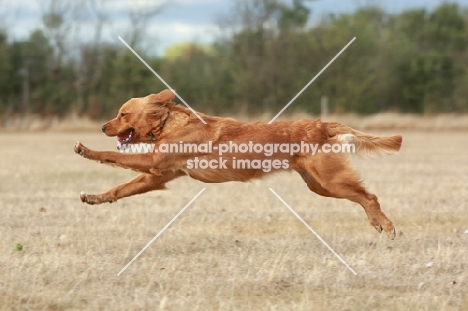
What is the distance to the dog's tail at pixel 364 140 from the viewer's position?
22.1ft

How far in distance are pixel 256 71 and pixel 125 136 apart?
29.3m

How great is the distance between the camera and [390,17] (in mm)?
43031

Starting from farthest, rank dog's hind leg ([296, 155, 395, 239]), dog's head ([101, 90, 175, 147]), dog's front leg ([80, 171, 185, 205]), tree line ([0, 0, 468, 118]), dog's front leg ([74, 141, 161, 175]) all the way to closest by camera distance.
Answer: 1. tree line ([0, 0, 468, 118])
2. dog's front leg ([80, 171, 185, 205])
3. dog's hind leg ([296, 155, 395, 239])
4. dog's head ([101, 90, 175, 147])
5. dog's front leg ([74, 141, 161, 175])

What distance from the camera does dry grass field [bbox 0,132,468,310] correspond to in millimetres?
4863

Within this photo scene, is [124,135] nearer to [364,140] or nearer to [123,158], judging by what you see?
[123,158]

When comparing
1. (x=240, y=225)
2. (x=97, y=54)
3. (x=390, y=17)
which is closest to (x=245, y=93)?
(x=97, y=54)

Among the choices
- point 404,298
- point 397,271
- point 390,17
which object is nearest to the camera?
point 404,298

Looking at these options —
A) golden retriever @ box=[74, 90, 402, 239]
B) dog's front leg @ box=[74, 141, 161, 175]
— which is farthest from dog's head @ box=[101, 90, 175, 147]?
dog's front leg @ box=[74, 141, 161, 175]

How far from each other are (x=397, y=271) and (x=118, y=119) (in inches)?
101

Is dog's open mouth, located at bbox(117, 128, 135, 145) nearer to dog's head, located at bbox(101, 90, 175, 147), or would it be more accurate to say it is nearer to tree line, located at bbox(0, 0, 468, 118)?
dog's head, located at bbox(101, 90, 175, 147)

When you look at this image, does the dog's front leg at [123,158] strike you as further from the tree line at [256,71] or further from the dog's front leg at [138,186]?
the tree line at [256,71]

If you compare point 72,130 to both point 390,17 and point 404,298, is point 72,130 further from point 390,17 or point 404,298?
point 404,298

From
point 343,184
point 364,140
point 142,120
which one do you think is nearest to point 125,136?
point 142,120

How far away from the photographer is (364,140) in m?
6.89
